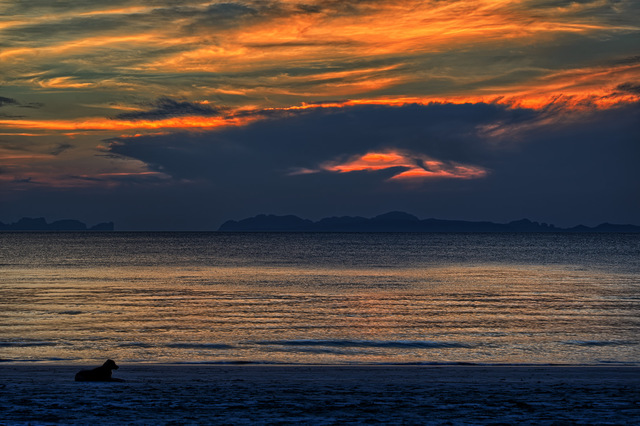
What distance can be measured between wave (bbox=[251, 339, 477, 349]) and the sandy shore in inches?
195

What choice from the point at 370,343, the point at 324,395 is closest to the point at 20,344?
the point at 370,343

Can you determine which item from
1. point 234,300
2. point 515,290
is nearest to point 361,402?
point 234,300

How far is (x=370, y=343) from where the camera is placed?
2547 cm

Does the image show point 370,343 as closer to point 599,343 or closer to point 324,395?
point 599,343

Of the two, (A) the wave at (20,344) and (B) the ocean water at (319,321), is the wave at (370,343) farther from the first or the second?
(A) the wave at (20,344)

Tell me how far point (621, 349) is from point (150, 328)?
68.6 ft

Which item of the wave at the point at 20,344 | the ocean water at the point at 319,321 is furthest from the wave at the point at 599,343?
the wave at the point at 20,344

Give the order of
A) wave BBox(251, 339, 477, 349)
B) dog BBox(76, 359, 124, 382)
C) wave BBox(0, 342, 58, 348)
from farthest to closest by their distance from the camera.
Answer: wave BBox(251, 339, 477, 349), wave BBox(0, 342, 58, 348), dog BBox(76, 359, 124, 382)

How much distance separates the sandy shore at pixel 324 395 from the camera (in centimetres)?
1140

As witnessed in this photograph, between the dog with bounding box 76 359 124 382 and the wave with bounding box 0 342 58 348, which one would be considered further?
the wave with bounding box 0 342 58 348

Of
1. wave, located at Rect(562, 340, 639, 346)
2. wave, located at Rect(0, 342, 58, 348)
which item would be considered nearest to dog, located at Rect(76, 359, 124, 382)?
wave, located at Rect(0, 342, 58, 348)

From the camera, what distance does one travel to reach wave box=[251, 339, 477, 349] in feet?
81.4

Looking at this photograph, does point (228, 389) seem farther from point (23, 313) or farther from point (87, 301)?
point (87, 301)

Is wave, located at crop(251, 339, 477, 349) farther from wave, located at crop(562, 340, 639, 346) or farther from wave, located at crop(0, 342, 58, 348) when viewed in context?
wave, located at crop(0, 342, 58, 348)
